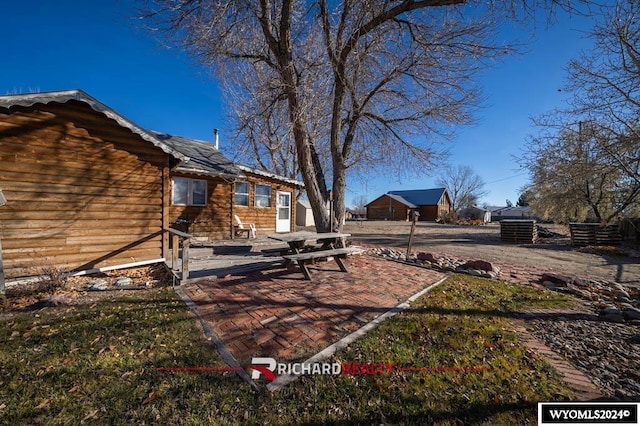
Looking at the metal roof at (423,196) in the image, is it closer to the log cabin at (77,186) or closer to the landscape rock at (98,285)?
the log cabin at (77,186)

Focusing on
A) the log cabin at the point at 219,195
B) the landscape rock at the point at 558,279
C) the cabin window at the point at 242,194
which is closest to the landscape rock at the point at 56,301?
the log cabin at the point at 219,195

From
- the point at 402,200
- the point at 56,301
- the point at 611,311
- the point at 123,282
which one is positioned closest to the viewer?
the point at 611,311

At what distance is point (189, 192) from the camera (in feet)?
32.5

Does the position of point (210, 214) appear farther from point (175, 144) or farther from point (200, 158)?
point (175, 144)

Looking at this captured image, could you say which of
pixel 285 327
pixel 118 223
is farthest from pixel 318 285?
pixel 118 223

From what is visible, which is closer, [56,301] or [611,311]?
[611,311]

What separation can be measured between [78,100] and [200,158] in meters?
5.68

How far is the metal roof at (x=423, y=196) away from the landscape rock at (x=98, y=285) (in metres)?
43.7

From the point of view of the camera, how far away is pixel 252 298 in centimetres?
421

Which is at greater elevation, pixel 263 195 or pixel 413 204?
pixel 413 204

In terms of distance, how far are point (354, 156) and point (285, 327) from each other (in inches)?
291

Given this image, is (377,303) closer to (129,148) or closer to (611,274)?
(129,148)

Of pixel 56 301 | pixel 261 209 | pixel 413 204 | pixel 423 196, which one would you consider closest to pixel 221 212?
pixel 261 209

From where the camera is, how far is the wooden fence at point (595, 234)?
1235cm
